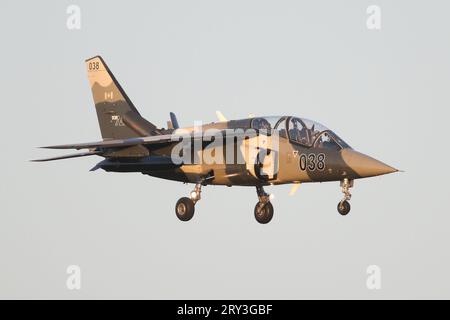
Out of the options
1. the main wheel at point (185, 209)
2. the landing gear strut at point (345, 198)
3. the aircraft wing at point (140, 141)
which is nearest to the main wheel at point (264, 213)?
the main wheel at point (185, 209)

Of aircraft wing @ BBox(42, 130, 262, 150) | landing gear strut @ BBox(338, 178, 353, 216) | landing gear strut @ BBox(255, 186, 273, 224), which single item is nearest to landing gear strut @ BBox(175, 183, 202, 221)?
aircraft wing @ BBox(42, 130, 262, 150)

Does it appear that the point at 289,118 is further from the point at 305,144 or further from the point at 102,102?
the point at 102,102

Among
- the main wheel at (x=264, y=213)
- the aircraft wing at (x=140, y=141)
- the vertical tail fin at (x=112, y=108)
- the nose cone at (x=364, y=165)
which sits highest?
the vertical tail fin at (x=112, y=108)

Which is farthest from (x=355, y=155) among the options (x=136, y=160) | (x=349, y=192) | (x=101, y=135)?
(x=101, y=135)

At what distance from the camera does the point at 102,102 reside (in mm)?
38406

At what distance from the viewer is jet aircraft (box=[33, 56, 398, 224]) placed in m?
32.2

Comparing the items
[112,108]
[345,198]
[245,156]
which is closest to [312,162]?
[345,198]

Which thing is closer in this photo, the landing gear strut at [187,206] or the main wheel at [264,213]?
the landing gear strut at [187,206]

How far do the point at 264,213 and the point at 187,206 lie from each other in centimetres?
293

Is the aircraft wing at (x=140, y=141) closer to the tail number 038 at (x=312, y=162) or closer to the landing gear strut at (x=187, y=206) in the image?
the landing gear strut at (x=187, y=206)

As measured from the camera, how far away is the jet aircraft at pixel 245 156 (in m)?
32.2

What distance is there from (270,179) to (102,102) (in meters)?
8.72

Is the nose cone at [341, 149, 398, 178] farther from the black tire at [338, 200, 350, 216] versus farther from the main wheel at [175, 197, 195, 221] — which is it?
the main wheel at [175, 197, 195, 221]

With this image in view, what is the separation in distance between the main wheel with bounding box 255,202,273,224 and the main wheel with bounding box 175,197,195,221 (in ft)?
8.35
